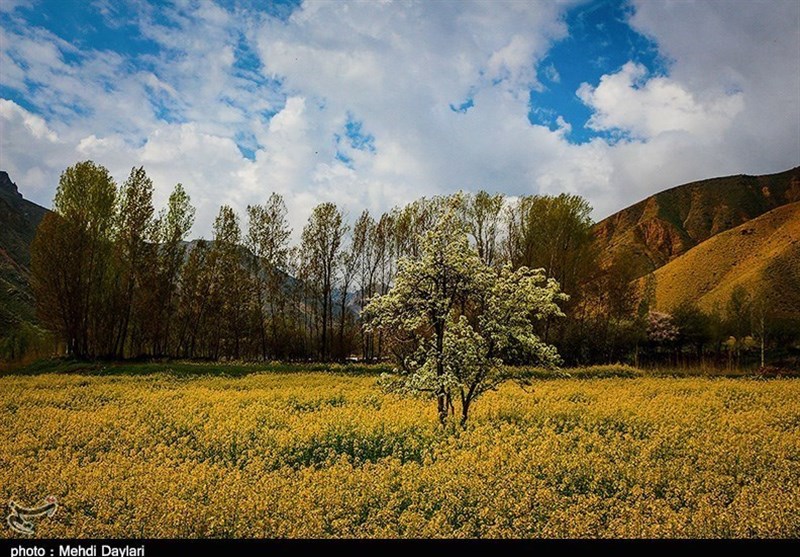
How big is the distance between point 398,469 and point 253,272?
138 ft

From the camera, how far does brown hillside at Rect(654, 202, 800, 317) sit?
10656 cm

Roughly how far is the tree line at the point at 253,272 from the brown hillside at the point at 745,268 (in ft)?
225

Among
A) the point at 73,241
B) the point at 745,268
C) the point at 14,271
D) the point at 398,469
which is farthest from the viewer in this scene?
the point at 745,268

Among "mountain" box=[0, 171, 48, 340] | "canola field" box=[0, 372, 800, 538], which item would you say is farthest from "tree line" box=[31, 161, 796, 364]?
"mountain" box=[0, 171, 48, 340]

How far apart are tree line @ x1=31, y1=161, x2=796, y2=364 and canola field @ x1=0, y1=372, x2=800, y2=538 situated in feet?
78.4

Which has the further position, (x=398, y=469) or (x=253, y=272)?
(x=253, y=272)

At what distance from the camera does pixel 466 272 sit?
1355cm

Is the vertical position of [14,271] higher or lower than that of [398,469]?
higher

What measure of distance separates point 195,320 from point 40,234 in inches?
632

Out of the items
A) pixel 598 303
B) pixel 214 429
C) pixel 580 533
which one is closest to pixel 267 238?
pixel 214 429

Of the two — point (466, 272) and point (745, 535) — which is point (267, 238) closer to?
point (466, 272)

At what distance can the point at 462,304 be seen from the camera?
14336mm

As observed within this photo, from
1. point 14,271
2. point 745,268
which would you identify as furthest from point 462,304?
point 14,271

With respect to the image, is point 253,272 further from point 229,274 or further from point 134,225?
point 134,225
